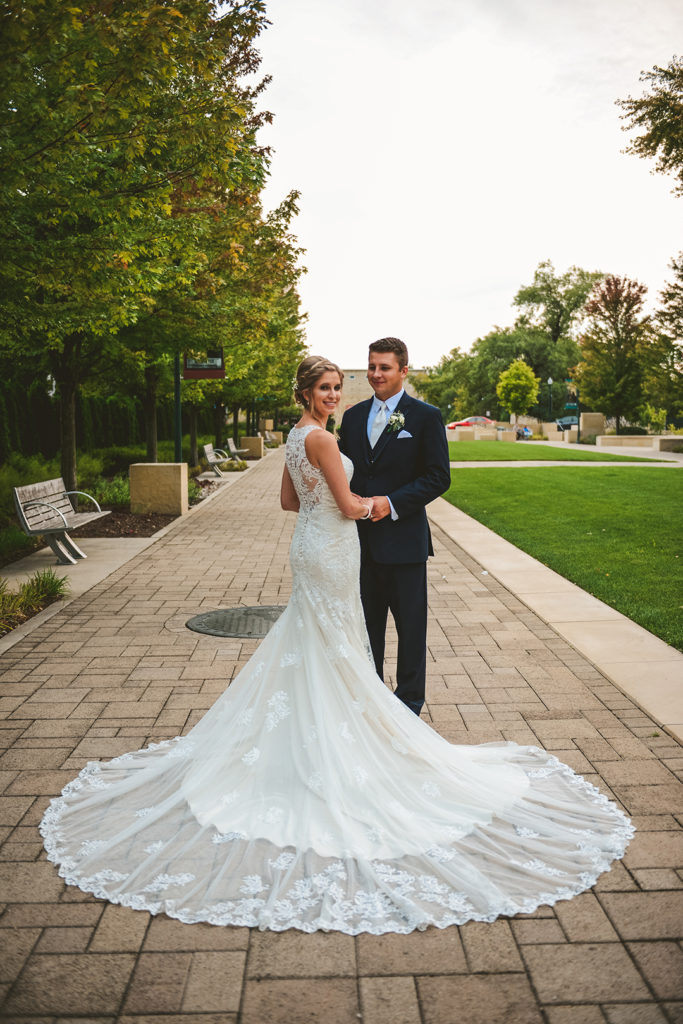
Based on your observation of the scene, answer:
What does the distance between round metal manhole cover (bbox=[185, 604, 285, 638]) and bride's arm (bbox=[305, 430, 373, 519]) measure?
10.1 feet

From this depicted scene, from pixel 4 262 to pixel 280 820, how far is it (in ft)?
19.8

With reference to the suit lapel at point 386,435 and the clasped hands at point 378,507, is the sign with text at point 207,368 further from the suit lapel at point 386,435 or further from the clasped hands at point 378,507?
the clasped hands at point 378,507

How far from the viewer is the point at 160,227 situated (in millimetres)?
9492

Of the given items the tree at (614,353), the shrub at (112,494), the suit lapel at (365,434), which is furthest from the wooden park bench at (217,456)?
the tree at (614,353)

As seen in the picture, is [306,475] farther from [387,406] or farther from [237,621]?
[237,621]

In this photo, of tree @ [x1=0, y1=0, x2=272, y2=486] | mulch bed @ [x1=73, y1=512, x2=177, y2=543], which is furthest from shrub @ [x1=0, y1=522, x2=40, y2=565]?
tree @ [x1=0, y1=0, x2=272, y2=486]

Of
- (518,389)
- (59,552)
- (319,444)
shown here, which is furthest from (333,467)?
(518,389)

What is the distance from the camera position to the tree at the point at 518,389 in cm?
6612

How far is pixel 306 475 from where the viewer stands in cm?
411

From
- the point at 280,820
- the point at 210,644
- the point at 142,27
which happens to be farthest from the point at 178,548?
the point at 280,820

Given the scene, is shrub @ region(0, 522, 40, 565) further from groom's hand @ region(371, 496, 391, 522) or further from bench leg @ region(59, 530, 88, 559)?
groom's hand @ region(371, 496, 391, 522)

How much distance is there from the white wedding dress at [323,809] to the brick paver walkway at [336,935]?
0.12 m

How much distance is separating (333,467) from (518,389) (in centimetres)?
6461

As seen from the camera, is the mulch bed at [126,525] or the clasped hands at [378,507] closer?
the clasped hands at [378,507]
